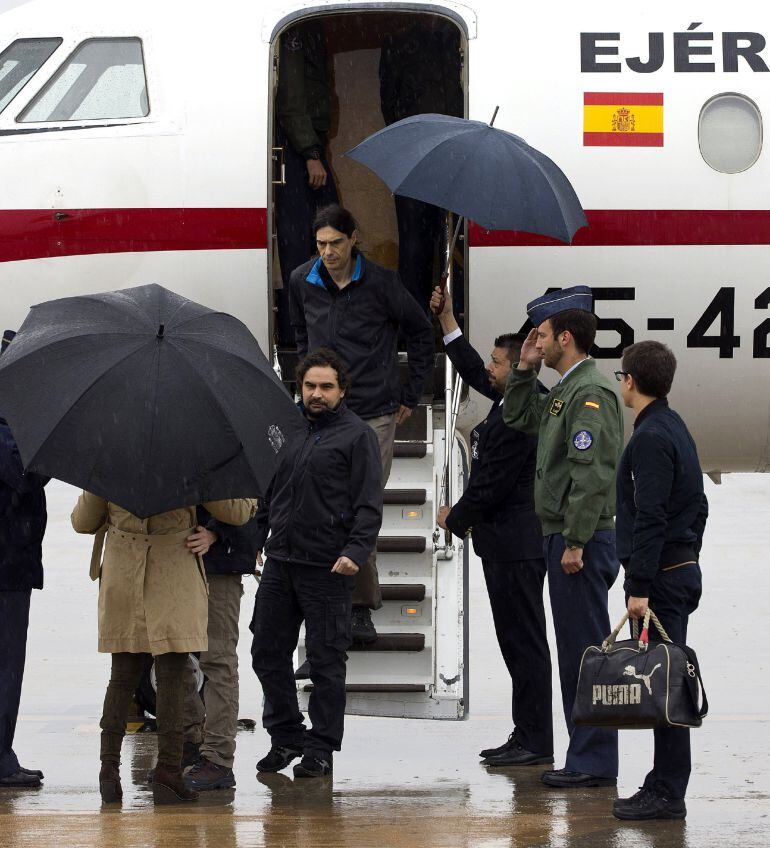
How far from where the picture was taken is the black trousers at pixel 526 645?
289 inches

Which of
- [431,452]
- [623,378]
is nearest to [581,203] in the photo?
[431,452]

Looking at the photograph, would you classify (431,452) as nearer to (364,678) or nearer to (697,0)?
(364,678)

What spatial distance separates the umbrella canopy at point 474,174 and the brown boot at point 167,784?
302 cm

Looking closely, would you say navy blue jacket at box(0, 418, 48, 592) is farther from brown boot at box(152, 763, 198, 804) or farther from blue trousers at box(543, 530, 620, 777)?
blue trousers at box(543, 530, 620, 777)

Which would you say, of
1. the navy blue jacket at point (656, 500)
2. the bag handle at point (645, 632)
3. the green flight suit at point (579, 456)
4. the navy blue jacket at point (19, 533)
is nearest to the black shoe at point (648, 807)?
the bag handle at point (645, 632)

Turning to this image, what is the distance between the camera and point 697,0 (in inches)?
355

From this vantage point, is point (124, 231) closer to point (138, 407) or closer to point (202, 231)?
point (202, 231)

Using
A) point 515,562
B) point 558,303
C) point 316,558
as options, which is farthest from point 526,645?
point 558,303

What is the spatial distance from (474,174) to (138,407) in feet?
8.58

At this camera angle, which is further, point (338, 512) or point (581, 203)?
point (581, 203)

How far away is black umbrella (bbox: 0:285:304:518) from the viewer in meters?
5.61

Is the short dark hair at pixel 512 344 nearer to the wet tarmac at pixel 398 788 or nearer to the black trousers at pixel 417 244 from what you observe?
the black trousers at pixel 417 244

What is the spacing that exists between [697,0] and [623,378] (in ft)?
12.3

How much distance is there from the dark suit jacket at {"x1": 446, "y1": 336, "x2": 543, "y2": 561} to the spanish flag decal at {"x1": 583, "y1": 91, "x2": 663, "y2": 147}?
2.28 m
